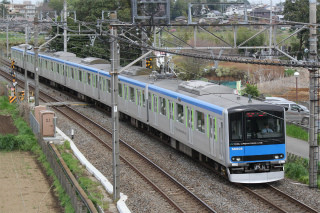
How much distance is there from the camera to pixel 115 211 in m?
12.6

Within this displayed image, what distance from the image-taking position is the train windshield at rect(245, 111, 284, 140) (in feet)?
44.6

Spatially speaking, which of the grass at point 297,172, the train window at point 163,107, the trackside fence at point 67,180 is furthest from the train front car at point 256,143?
the train window at point 163,107

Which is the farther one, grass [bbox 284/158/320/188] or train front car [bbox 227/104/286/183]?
grass [bbox 284/158/320/188]

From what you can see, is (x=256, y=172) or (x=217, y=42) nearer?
(x=256, y=172)

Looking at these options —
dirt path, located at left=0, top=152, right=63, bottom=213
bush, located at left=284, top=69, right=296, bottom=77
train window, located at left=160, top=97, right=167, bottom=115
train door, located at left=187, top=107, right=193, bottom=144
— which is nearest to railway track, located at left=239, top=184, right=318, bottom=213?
train door, located at left=187, top=107, right=193, bottom=144

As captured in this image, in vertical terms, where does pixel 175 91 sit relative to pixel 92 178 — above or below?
above

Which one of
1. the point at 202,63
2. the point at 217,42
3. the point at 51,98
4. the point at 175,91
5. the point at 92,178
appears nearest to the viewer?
the point at 92,178

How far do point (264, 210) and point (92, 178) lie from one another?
5329 mm

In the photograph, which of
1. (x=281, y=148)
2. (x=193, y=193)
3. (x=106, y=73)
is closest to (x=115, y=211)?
(x=193, y=193)

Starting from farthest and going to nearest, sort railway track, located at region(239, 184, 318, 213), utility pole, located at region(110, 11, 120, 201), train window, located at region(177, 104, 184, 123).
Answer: train window, located at region(177, 104, 184, 123) → utility pole, located at region(110, 11, 120, 201) → railway track, located at region(239, 184, 318, 213)

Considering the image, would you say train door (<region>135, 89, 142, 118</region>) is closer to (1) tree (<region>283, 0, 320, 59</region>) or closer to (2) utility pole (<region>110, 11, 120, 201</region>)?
(2) utility pole (<region>110, 11, 120, 201</region>)

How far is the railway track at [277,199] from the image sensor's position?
1218 centimetres

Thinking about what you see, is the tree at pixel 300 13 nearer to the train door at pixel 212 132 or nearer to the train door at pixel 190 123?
the train door at pixel 190 123

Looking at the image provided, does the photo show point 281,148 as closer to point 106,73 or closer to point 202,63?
point 106,73
